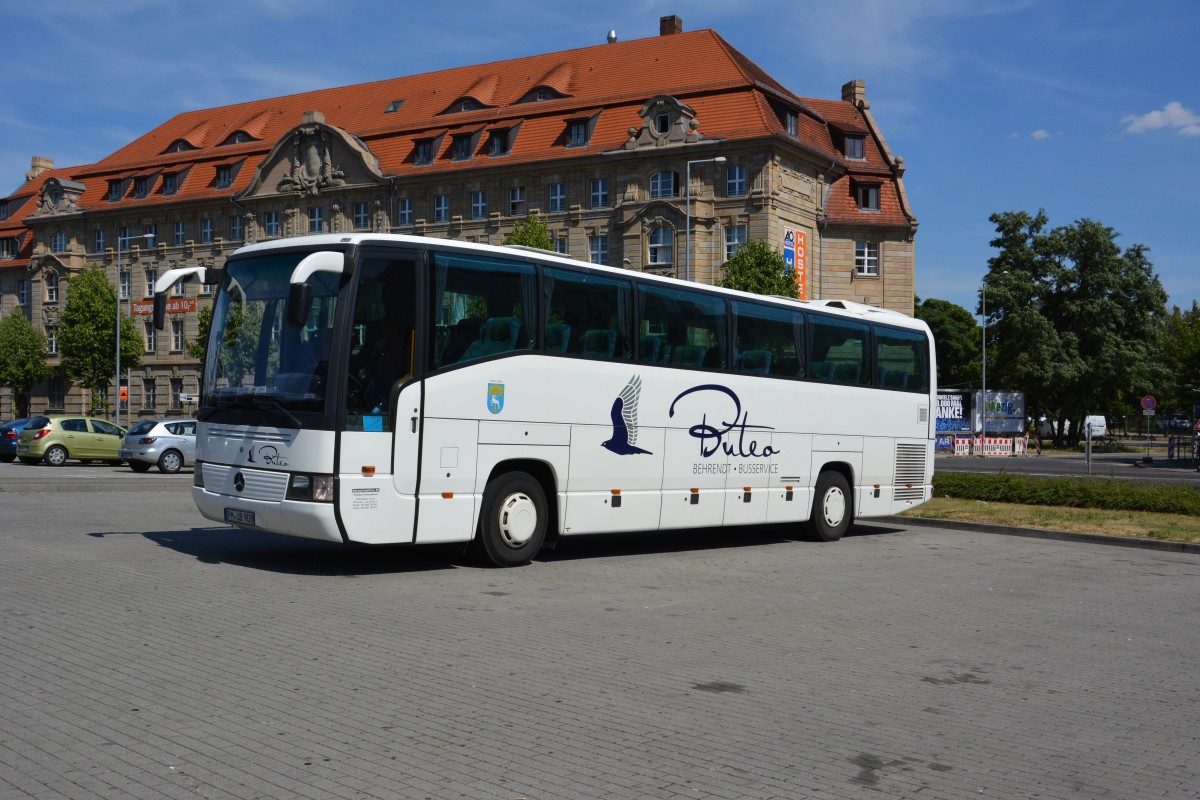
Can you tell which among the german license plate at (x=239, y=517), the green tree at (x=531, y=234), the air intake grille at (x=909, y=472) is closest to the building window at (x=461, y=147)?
the green tree at (x=531, y=234)

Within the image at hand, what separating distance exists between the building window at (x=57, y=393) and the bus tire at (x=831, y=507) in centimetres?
7180

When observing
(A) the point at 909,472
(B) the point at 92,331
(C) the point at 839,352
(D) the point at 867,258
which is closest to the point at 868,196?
(D) the point at 867,258

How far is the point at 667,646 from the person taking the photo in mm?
8742

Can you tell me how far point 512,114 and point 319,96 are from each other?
18.0 m

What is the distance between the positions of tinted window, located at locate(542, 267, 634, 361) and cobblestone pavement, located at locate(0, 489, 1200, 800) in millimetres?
2606

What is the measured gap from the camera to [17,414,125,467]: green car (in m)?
37.0

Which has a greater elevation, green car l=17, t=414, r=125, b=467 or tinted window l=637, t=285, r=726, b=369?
tinted window l=637, t=285, r=726, b=369

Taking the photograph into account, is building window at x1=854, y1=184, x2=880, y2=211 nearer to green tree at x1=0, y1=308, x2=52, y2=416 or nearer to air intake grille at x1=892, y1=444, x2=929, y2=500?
air intake grille at x1=892, y1=444, x2=929, y2=500

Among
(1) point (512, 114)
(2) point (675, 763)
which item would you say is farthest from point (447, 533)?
(1) point (512, 114)

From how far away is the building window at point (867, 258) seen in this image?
211 ft

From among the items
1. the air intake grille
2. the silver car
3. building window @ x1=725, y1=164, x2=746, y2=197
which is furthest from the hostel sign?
the air intake grille

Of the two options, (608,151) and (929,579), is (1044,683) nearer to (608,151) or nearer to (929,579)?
(929,579)

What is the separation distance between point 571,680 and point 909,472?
1358 cm

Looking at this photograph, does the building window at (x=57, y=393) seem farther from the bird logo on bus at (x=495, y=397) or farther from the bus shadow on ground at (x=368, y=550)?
the bird logo on bus at (x=495, y=397)
